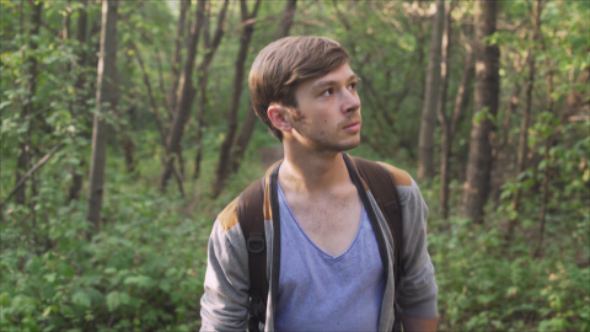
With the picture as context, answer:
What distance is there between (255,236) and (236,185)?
27.9ft

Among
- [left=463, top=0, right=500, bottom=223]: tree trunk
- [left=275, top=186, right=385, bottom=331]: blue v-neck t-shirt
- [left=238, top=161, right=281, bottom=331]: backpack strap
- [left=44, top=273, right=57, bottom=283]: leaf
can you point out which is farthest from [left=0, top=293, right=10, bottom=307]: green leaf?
[left=463, top=0, right=500, bottom=223]: tree trunk

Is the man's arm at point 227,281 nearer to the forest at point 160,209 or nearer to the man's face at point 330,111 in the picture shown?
the man's face at point 330,111

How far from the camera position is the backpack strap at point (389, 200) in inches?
67.8

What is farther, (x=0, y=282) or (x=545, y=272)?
(x=545, y=272)

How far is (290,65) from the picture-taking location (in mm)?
1619

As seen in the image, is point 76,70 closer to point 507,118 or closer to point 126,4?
point 126,4

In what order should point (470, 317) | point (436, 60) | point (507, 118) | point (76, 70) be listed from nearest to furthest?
point (470, 317) < point (76, 70) < point (507, 118) < point (436, 60)

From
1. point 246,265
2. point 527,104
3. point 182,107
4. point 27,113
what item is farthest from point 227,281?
point 182,107

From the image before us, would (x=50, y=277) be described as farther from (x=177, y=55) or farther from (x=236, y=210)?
(x=177, y=55)

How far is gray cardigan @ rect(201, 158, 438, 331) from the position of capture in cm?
164

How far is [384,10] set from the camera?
10.4 m

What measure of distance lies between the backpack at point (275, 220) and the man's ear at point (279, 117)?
0.20 metres

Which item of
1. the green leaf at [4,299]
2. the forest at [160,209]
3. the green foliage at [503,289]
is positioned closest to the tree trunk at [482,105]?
the forest at [160,209]

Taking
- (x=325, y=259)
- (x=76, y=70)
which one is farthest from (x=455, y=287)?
(x=76, y=70)
